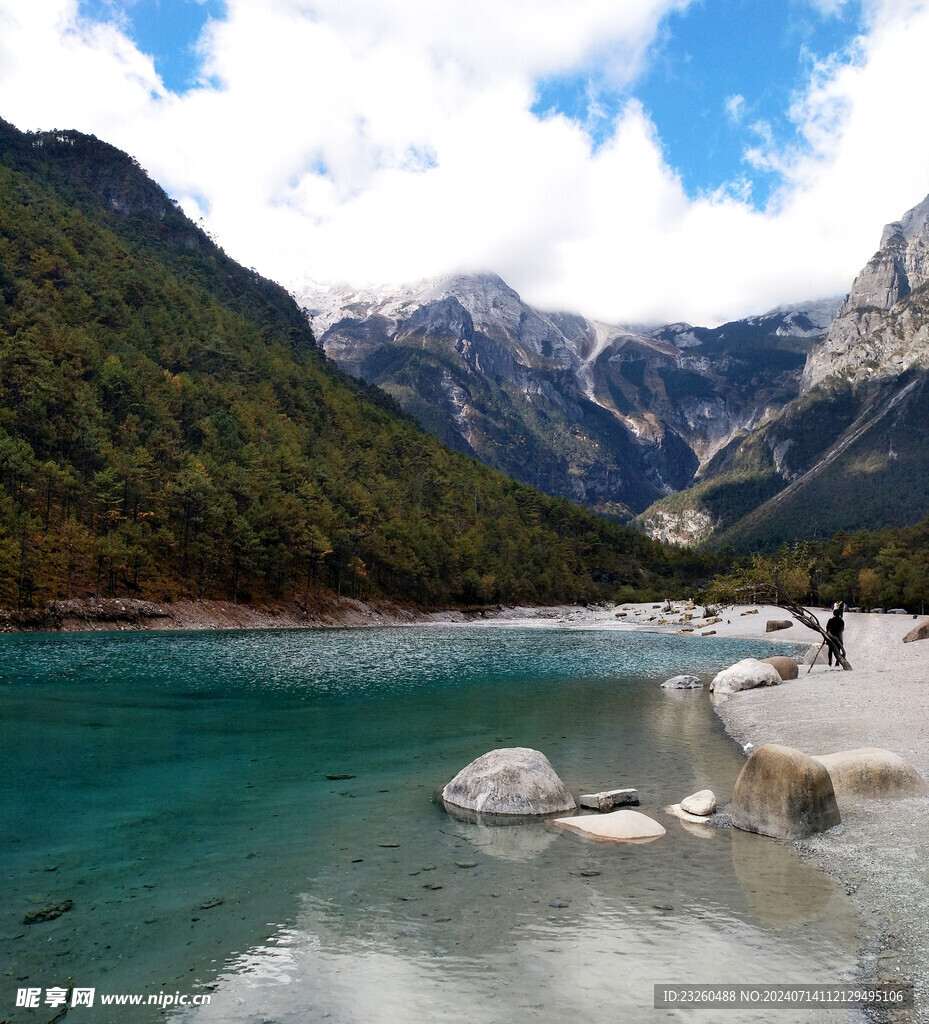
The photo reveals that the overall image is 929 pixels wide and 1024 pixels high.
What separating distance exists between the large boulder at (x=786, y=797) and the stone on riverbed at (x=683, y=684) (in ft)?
85.2

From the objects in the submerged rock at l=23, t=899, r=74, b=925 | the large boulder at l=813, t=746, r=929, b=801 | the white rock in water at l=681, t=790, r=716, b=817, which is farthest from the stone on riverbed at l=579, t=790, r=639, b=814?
the submerged rock at l=23, t=899, r=74, b=925

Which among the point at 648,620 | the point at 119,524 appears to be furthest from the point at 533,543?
the point at 119,524

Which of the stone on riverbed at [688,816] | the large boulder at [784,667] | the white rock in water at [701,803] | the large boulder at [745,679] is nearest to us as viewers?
the stone on riverbed at [688,816]

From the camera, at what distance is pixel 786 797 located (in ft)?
47.1

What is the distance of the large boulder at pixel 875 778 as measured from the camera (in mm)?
15406

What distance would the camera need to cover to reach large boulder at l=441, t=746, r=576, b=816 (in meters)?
16.4

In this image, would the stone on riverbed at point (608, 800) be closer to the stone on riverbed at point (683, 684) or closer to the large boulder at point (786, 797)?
the large boulder at point (786, 797)

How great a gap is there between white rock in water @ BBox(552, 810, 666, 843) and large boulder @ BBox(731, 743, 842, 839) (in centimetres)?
198

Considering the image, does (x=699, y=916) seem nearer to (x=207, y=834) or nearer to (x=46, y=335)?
(x=207, y=834)

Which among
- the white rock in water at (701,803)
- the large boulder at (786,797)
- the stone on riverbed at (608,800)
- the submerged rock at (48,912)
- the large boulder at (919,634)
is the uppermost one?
the large boulder at (786,797)

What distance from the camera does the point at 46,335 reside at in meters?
108

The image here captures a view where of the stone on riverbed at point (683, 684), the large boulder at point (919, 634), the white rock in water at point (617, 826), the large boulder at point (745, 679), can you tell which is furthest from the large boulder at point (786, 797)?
the large boulder at point (919, 634)

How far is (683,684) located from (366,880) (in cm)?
3205

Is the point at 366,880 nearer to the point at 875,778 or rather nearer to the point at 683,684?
the point at 875,778
